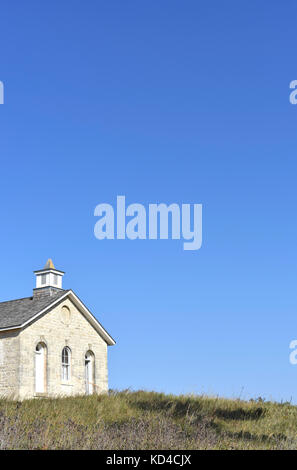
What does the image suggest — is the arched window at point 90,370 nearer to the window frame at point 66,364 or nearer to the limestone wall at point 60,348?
the limestone wall at point 60,348

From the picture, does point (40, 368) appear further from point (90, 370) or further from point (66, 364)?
point (90, 370)

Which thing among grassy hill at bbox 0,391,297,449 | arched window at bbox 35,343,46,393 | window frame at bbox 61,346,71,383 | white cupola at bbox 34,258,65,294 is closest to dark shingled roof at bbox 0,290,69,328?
white cupola at bbox 34,258,65,294

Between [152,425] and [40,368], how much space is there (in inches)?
661

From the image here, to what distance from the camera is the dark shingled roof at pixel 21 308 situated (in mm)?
29558

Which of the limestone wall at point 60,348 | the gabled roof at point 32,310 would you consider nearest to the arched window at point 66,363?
the limestone wall at point 60,348

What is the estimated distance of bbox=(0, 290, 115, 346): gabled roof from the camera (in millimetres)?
29359

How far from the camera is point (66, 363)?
3147cm

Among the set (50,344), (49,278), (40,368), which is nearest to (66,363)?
(50,344)

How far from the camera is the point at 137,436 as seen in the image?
1170 cm

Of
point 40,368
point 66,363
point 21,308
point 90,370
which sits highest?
point 21,308
